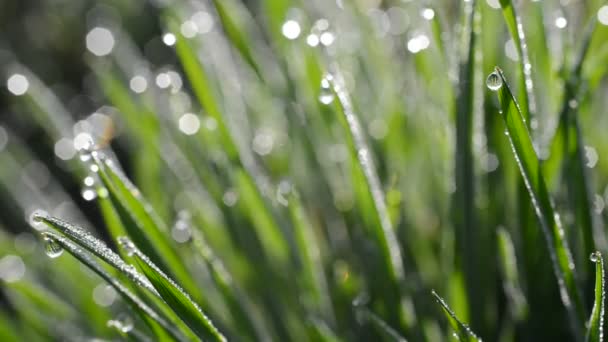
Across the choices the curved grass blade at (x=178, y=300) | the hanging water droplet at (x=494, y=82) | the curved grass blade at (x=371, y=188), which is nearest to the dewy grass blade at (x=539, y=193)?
the hanging water droplet at (x=494, y=82)

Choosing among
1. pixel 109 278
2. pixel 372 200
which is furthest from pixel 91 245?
pixel 372 200

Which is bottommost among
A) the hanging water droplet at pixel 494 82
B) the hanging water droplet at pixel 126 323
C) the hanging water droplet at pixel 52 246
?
the hanging water droplet at pixel 126 323

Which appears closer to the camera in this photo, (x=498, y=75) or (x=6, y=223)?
(x=498, y=75)

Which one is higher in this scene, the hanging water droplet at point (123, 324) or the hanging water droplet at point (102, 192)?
the hanging water droplet at point (102, 192)

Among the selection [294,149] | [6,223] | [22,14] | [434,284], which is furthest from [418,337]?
[22,14]

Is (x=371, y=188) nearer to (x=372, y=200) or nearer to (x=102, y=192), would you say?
(x=372, y=200)

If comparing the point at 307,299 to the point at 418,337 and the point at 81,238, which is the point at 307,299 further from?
the point at 81,238

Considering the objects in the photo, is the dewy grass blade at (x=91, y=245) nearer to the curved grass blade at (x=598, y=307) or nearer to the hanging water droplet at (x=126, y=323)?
the hanging water droplet at (x=126, y=323)

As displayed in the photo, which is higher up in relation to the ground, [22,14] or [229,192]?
[22,14]

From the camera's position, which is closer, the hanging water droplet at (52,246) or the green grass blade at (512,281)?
the hanging water droplet at (52,246)
